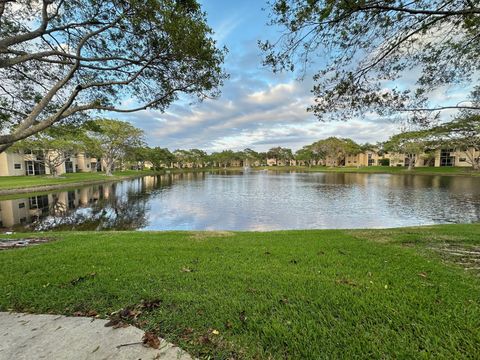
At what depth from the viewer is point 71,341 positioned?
220cm

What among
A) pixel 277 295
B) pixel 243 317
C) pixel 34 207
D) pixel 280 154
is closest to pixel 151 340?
pixel 243 317

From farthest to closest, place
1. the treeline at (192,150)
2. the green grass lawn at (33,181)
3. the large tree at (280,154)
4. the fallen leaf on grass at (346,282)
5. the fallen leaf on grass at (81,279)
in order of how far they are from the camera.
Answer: the large tree at (280,154) → the green grass lawn at (33,181) → the treeline at (192,150) → the fallen leaf on grass at (81,279) → the fallen leaf on grass at (346,282)

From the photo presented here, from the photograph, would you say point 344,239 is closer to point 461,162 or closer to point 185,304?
point 185,304

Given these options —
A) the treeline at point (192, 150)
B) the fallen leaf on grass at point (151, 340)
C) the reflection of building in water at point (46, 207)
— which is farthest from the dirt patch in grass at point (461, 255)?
the reflection of building in water at point (46, 207)

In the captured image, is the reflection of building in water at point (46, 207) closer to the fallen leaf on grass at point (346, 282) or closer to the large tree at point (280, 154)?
the fallen leaf on grass at point (346, 282)

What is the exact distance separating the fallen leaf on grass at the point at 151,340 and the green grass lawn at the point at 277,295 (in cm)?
11

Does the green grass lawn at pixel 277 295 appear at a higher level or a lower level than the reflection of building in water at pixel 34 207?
higher

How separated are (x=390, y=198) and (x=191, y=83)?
58.7ft

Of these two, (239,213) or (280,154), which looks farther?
(280,154)

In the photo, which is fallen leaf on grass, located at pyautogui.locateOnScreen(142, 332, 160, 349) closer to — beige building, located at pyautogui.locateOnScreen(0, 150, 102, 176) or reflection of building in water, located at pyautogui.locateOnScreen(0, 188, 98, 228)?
reflection of building in water, located at pyautogui.locateOnScreen(0, 188, 98, 228)

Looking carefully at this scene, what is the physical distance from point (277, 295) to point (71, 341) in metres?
2.18

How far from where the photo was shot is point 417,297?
2791mm

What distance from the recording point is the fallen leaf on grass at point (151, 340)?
2.12 metres

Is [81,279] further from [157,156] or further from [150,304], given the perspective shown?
[157,156]
